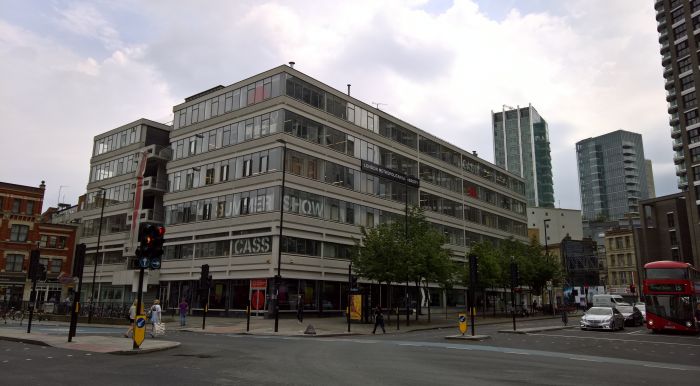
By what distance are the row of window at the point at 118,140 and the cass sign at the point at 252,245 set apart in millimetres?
22862

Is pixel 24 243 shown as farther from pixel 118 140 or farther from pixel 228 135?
pixel 228 135

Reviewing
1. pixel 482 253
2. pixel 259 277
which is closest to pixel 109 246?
pixel 259 277

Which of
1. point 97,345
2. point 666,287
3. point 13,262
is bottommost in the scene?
point 97,345

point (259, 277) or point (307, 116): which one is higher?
point (307, 116)

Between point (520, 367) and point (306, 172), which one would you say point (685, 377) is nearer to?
point (520, 367)

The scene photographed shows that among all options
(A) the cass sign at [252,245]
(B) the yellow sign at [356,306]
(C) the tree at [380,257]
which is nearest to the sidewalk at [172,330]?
(B) the yellow sign at [356,306]

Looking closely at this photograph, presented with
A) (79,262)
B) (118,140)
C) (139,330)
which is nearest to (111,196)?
(118,140)

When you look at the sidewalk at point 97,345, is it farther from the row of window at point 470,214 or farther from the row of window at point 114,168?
the row of window at point 470,214

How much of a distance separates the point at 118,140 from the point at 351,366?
189 feet

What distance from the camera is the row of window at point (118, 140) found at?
59.6 metres

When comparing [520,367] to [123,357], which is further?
[123,357]

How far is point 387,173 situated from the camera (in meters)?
54.6

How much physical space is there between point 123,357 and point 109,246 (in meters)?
49.5

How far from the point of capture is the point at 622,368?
14383 millimetres
